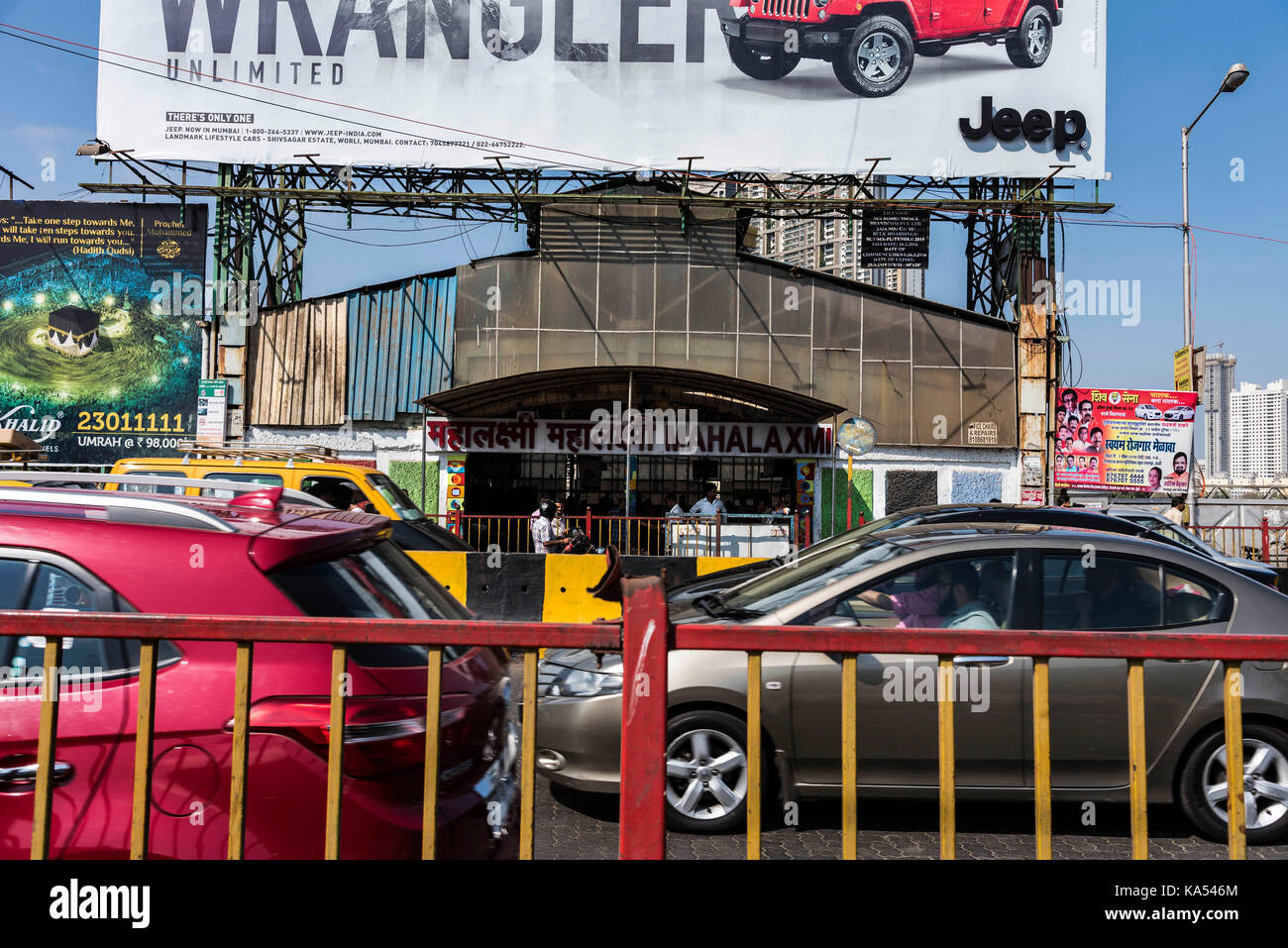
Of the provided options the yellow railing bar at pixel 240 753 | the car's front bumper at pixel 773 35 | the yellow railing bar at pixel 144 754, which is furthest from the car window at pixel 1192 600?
the car's front bumper at pixel 773 35

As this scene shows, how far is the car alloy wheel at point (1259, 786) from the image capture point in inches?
181

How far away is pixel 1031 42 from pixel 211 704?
21500 millimetres

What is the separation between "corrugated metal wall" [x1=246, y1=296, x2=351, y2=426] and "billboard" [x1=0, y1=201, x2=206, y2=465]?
1485mm

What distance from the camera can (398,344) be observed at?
64.5 ft

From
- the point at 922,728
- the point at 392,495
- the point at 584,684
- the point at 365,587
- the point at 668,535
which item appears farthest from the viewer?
the point at 668,535

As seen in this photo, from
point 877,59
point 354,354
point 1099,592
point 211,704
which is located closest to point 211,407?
point 354,354

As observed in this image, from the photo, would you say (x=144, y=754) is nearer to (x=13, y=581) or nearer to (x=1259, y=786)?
(x=13, y=581)

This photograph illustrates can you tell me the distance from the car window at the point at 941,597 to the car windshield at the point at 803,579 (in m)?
0.17

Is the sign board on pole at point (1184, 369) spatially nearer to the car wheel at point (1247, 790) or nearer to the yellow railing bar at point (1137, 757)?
the car wheel at point (1247, 790)

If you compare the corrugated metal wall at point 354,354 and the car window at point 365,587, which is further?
the corrugated metal wall at point 354,354

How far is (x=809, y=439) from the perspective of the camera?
19.0m

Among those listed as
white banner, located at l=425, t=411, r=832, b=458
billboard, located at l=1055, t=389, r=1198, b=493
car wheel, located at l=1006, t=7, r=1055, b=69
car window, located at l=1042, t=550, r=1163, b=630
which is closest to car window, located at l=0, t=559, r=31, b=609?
car window, located at l=1042, t=550, r=1163, b=630
